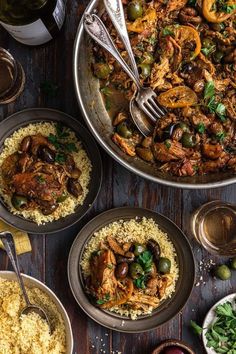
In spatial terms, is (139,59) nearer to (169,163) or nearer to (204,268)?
(169,163)

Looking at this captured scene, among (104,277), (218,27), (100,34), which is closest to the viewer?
(100,34)

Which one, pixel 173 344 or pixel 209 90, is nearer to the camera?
pixel 209 90

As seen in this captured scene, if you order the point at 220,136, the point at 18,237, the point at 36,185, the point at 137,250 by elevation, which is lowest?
the point at 137,250

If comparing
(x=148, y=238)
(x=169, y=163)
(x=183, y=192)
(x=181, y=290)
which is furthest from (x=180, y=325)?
(x=169, y=163)

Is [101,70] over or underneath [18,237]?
over

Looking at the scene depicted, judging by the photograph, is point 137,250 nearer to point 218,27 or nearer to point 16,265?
point 16,265

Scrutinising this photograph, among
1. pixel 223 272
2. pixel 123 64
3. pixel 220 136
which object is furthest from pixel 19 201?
pixel 223 272

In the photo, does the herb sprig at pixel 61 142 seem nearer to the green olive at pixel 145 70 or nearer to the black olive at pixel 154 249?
the green olive at pixel 145 70
